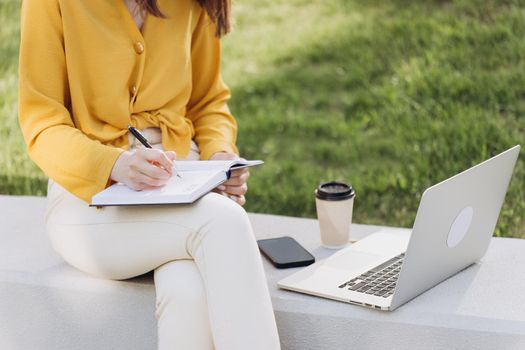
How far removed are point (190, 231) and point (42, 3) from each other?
70cm

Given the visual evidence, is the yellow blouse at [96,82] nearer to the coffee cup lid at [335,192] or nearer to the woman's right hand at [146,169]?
the woman's right hand at [146,169]

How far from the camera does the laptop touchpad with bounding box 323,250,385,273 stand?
2.47m

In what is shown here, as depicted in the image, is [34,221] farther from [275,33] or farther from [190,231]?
[275,33]

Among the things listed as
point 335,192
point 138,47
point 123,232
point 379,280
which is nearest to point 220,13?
point 138,47

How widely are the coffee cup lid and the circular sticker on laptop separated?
357mm

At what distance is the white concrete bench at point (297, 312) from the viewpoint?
2.20 metres

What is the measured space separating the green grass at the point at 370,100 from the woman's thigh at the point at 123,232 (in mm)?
1415

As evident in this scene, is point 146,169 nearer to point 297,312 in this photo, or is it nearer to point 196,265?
point 196,265

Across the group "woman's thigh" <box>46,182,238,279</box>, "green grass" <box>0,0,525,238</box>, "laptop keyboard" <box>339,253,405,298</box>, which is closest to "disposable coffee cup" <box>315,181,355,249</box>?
"laptop keyboard" <box>339,253,405,298</box>

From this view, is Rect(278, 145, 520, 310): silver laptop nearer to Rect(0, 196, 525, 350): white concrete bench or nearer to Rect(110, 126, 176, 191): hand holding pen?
Rect(0, 196, 525, 350): white concrete bench

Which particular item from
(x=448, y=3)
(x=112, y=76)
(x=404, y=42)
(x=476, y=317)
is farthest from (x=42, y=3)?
(x=448, y=3)

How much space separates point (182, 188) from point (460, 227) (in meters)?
0.69

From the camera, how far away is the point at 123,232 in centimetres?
225

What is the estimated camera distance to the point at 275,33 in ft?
16.7
